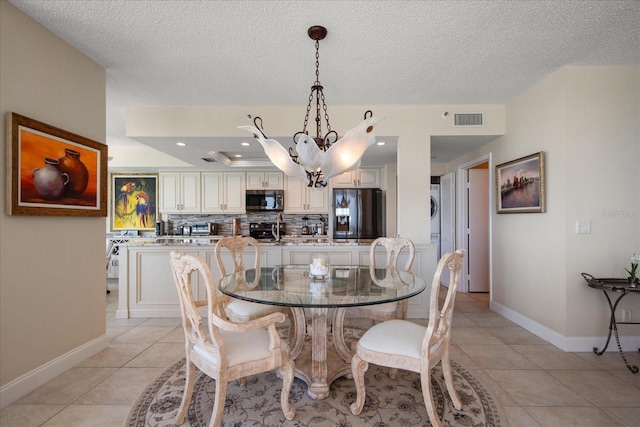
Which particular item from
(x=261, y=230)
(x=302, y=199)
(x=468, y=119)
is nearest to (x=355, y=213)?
(x=302, y=199)

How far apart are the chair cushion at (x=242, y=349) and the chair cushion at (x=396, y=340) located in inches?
20.4

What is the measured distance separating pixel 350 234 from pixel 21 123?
4172 mm

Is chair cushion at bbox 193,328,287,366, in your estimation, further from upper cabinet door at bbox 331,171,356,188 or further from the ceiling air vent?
upper cabinet door at bbox 331,171,356,188

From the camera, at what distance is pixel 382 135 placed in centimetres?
357

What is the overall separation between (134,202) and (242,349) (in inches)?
224

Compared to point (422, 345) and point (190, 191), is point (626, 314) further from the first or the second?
point (190, 191)

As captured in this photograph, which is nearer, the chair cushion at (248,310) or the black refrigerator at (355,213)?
the chair cushion at (248,310)

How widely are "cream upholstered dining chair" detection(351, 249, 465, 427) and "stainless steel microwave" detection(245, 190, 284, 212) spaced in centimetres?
416

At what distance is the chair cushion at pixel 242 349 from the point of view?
1561 mm

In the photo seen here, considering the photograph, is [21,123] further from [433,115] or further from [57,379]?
[433,115]

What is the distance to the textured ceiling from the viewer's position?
75.5 inches

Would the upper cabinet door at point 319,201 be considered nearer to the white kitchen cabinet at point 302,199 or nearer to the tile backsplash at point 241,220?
the white kitchen cabinet at point 302,199

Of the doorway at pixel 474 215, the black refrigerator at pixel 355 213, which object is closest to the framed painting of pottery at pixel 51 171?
the black refrigerator at pixel 355 213

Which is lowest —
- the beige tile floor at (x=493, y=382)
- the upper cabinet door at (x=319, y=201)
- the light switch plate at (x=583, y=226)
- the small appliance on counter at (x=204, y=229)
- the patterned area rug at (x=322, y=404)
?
the beige tile floor at (x=493, y=382)
